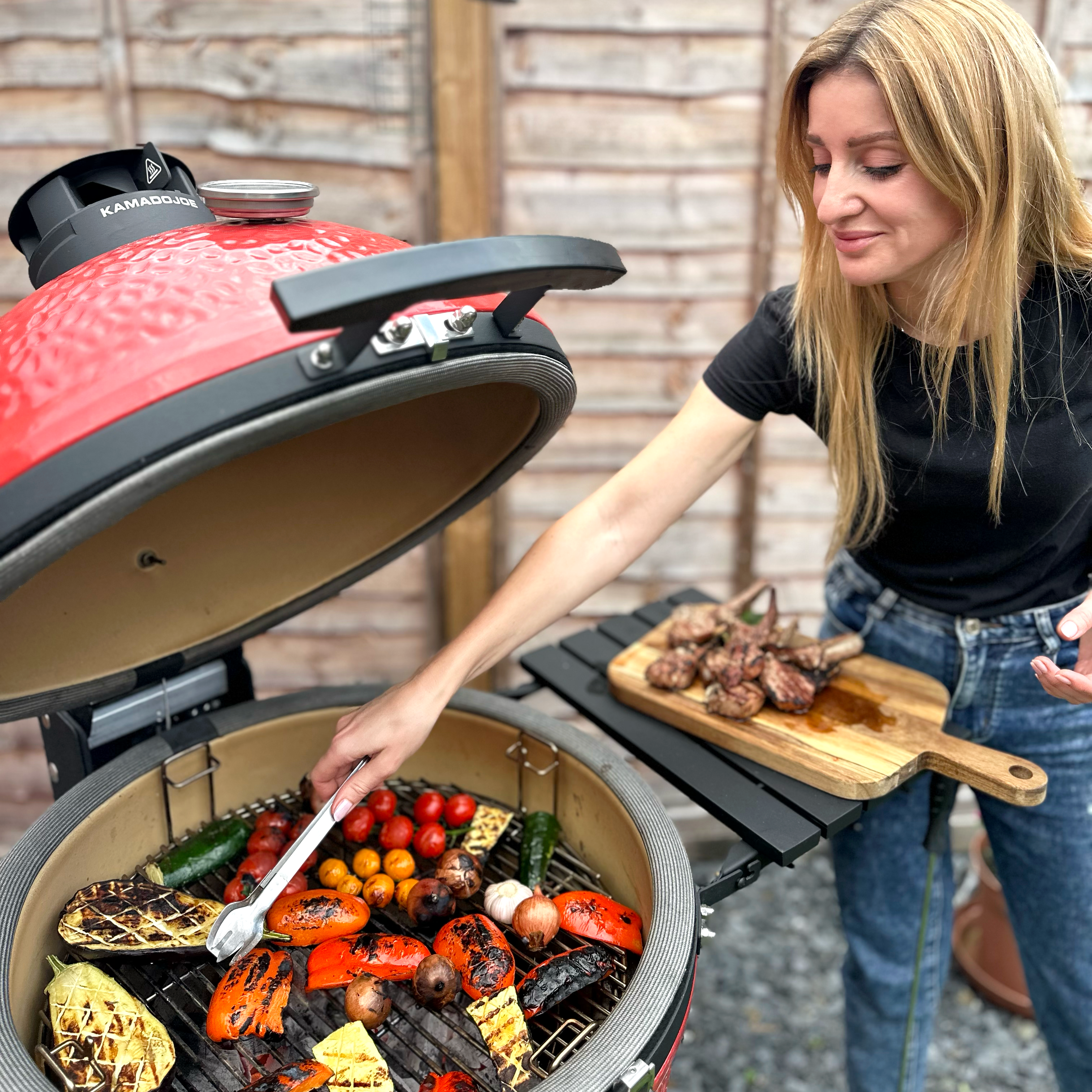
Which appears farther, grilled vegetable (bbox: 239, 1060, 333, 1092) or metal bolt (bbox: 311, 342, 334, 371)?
grilled vegetable (bbox: 239, 1060, 333, 1092)

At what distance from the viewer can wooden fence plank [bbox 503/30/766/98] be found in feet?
8.65

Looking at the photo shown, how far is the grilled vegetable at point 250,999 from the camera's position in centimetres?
126

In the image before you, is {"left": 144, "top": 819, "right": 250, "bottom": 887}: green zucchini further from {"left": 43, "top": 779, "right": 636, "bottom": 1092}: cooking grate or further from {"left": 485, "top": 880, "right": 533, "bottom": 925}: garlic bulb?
{"left": 485, "top": 880, "right": 533, "bottom": 925}: garlic bulb

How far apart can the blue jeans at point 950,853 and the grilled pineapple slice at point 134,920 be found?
1.11 metres

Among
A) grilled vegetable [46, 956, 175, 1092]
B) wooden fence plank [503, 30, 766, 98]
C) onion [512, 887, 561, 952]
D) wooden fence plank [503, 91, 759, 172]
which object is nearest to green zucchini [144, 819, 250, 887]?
grilled vegetable [46, 956, 175, 1092]

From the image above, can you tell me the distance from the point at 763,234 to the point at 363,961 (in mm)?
2337

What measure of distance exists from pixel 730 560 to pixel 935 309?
1.72 metres

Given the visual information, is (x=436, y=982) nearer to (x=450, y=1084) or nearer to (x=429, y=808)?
(x=450, y=1084)

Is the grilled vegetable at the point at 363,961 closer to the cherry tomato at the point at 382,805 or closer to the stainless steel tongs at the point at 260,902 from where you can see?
the stainless steel tongs at the point at 260,902

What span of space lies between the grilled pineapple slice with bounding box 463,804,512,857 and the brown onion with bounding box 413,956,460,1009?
0.87 ft

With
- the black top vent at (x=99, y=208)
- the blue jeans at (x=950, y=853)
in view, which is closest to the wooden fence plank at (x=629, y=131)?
the blue jeans at (x=950, y=853)

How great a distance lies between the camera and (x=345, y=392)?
0.98 meters

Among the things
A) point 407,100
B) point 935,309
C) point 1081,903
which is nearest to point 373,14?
point 407,100

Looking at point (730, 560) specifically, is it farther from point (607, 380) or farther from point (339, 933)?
point (339, 933)
